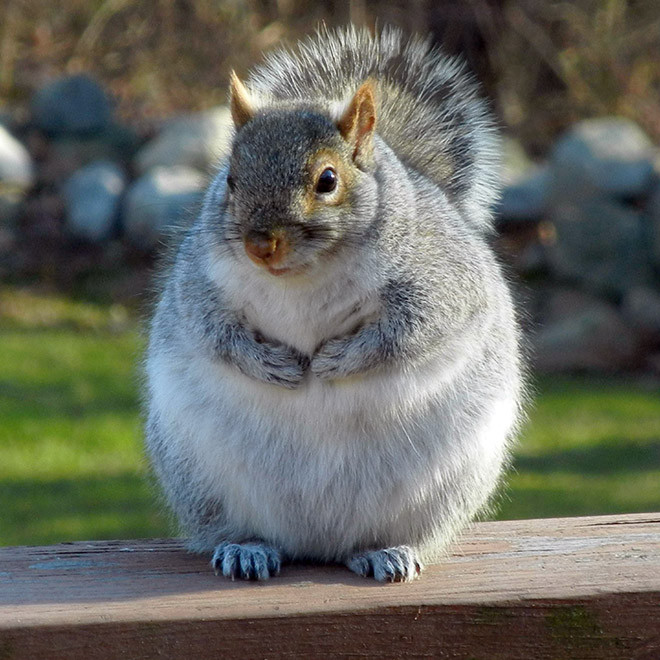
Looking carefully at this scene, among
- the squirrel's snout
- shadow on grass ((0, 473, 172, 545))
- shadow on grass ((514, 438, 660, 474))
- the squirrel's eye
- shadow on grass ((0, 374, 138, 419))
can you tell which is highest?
the squirrel's eye

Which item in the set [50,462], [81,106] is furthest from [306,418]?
[81,106]

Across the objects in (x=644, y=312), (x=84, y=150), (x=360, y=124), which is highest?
(x=360, y=124)

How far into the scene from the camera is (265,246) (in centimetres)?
163

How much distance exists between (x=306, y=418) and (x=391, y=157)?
476mm

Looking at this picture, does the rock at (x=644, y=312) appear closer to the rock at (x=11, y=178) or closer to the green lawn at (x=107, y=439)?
the green lawn at (x=107, y=439)

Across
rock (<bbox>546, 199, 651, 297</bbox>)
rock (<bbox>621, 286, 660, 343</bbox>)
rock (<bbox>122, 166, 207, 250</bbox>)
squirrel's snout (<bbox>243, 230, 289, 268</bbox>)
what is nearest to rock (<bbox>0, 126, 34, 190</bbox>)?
rock (<bbox>122, 166, 207, 250</bbox>)

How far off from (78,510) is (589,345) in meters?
3.08

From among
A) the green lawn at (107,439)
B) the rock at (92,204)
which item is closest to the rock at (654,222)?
the green lawn at (107,439)

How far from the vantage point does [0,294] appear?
6719 mm

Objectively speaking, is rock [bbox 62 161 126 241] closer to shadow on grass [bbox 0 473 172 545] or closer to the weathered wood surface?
shadow on grass [bbox 0 473 172 545]

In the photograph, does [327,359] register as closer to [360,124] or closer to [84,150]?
[360,124]

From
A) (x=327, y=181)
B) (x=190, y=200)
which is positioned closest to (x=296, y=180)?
(x=327, y=181)

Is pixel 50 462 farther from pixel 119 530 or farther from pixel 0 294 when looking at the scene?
pixel 0 294

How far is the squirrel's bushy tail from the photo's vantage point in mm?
2148
